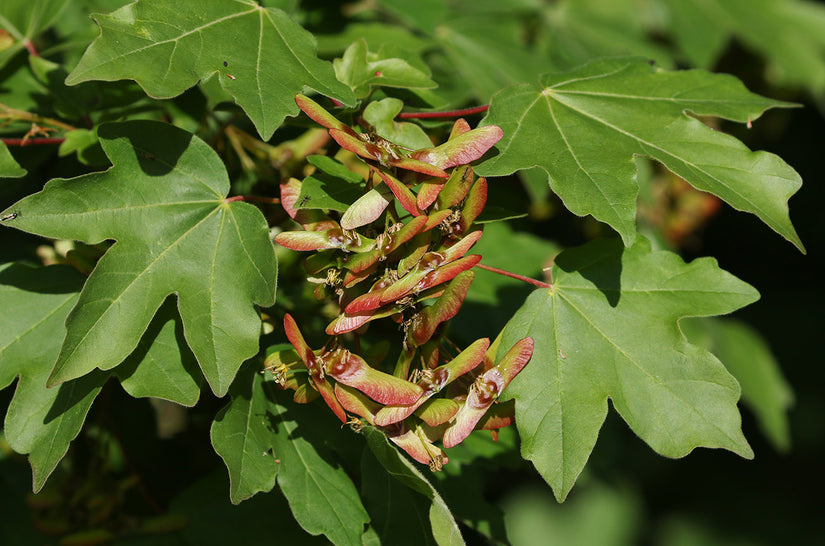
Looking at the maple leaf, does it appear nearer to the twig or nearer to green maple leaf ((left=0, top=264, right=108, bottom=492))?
green maple leaf ((left=0, top=264, right=108, bottom=492))

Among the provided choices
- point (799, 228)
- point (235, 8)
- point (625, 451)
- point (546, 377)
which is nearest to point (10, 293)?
point (235, 8)

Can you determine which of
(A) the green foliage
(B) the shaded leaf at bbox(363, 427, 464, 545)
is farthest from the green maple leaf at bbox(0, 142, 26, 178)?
(B) the shaded leaf at bbox(363, 427, 464, 545)

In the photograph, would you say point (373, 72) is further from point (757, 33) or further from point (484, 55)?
point (757, 33)

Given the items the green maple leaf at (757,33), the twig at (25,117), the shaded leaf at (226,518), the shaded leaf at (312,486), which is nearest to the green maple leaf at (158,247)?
the shaded leaf at (312,486)

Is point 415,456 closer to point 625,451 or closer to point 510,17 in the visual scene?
point 510,17

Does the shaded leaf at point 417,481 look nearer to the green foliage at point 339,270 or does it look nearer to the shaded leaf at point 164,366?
the green foliage at point 339,270

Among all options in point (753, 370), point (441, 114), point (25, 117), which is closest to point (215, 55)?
point (441, 114)
